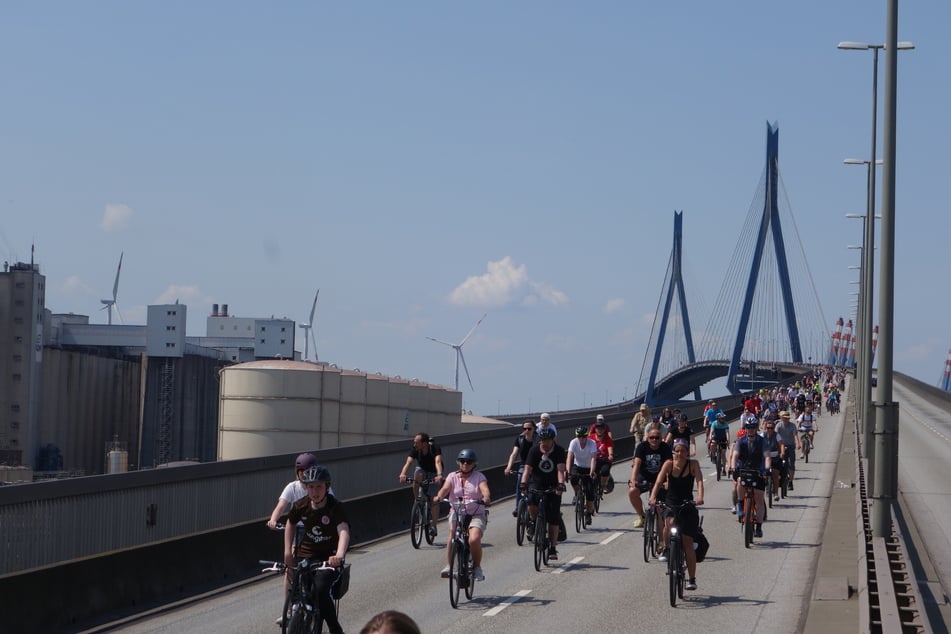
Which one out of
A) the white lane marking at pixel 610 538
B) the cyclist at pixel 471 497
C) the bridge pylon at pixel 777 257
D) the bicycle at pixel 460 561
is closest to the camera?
the bicycle at pixel 460 561

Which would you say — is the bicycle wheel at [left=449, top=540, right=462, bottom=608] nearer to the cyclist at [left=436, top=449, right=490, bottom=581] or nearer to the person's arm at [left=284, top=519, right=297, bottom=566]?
the cyclist at [left=436, top=449, right=490, bottom=581]

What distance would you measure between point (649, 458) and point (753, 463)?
2.79 m

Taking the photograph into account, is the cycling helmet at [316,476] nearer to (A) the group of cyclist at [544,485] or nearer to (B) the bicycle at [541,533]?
(A) the group of cyclist at [544,485]

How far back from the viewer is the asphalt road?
1354 centimetres

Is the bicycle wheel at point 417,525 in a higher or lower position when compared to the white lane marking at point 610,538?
higher

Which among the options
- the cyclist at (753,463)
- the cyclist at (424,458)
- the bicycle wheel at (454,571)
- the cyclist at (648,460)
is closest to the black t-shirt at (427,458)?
the cyclist at (424,458)

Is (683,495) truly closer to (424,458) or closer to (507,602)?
(507,602)

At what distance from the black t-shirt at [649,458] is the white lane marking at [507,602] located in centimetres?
323

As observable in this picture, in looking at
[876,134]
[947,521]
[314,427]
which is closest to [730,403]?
[314,427]

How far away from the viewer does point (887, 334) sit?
18094 mm

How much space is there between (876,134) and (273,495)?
19843 millimetres

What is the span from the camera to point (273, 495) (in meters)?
20.1

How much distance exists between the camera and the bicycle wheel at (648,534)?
18053mm

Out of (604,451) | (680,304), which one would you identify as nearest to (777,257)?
(680,304)
